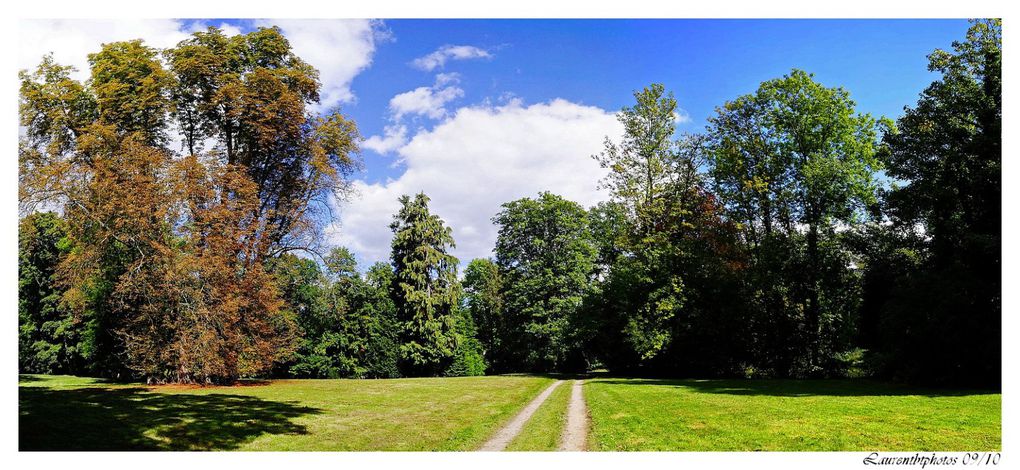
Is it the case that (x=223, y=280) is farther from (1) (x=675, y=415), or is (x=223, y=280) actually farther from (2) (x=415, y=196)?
(2) (x=415, y=196)

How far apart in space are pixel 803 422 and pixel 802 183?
18844mm

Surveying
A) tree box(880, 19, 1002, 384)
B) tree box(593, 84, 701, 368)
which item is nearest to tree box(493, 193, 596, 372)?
tree box(593, 84, 701, 368)

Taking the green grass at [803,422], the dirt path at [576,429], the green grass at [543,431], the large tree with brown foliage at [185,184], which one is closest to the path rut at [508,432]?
the green grass at [543,431]

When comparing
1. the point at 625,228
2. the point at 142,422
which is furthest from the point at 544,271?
the point at 142,422

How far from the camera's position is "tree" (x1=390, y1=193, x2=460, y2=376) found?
4197cm

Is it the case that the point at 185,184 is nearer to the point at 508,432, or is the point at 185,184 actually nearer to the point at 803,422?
the point at 508,432

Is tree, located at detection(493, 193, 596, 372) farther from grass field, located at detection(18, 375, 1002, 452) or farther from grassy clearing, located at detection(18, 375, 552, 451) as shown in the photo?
grassy clearing, located at detection(18, 375, 552, 451)

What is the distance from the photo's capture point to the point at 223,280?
65.9 feet

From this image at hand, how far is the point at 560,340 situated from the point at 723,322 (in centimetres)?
1275

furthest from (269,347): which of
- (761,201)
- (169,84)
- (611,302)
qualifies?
(761,201)

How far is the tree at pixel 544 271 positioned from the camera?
4025 centimetres

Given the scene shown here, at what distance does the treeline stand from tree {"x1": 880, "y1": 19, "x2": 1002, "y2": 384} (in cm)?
7

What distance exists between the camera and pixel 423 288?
43031mm
